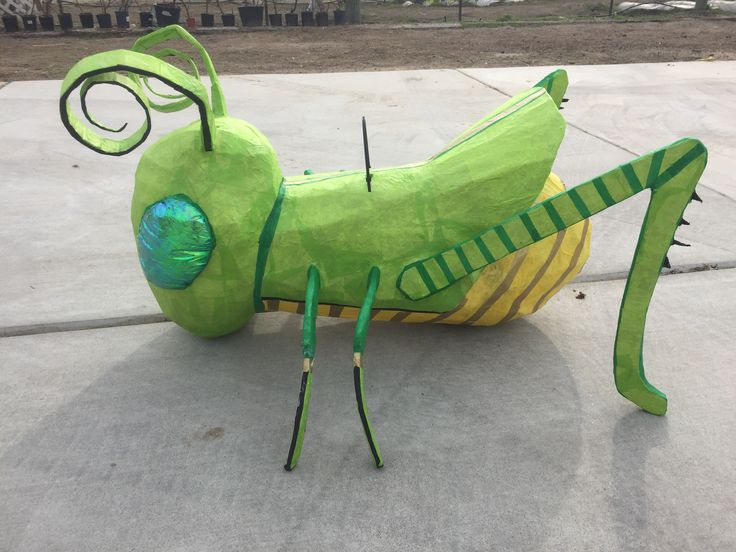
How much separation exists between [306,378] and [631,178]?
110cm

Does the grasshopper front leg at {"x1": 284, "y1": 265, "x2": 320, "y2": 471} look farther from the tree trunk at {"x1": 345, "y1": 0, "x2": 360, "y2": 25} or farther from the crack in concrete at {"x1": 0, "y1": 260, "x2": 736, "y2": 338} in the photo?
→ the tree trunk at {"x1": 345, "y1": 0, "x2": 360, "y2": 25}

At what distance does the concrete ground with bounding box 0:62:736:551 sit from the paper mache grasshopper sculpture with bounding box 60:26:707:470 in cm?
16

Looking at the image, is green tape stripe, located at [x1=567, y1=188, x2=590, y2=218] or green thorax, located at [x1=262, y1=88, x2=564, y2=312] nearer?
green tape stripe, located at [x1=567, y1=188, x2=590, y2=218]

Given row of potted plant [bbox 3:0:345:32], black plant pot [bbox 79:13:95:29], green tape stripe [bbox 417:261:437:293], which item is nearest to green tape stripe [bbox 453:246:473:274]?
green tape stripe [bbox 417:261:437:293]

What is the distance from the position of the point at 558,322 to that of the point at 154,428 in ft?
5.33

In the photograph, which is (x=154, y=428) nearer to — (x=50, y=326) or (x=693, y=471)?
(x=50, y=326)

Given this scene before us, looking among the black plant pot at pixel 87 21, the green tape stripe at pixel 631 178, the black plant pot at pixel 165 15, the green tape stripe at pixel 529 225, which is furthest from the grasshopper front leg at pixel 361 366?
the black plant pot at pixel 87 21

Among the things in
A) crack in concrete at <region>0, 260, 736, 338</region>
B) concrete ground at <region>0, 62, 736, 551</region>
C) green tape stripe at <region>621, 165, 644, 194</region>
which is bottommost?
concrete ground at <region>0, 62, 736, 551</region>

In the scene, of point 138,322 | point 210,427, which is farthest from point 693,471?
point 138,322

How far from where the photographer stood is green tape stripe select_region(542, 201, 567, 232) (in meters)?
1.78

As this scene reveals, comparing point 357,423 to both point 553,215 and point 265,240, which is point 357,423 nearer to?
point 265,240

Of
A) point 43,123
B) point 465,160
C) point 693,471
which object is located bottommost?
point 693,471

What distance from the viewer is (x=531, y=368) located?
2264 millimetres

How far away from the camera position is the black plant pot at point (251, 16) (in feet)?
43.1
